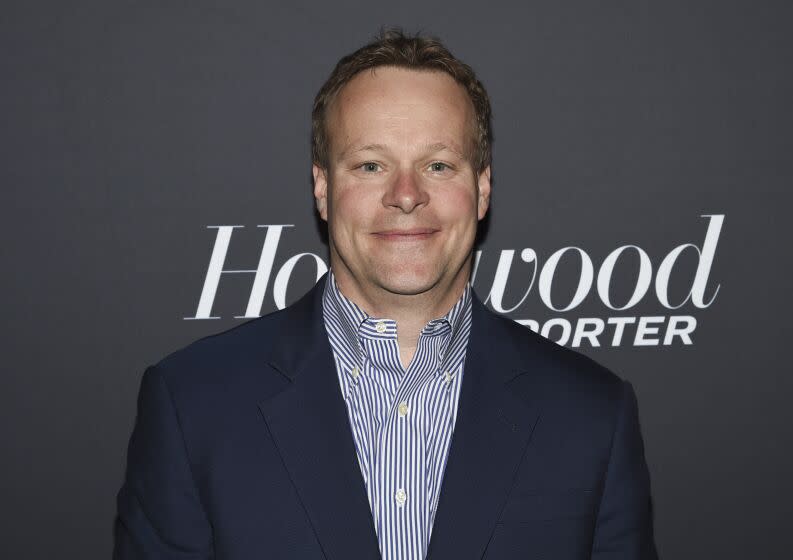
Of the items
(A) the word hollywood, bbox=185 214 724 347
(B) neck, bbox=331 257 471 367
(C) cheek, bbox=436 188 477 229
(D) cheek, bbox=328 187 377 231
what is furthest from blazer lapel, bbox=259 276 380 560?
(A) the word hollywood, bbox=185 214 724 347

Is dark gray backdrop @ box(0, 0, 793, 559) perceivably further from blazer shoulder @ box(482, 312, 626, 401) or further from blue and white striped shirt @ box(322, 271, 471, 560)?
blue and white striped shirt @ box(322, 271, 471, 560)

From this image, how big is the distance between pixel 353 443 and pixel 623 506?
Result: 0.61 meters

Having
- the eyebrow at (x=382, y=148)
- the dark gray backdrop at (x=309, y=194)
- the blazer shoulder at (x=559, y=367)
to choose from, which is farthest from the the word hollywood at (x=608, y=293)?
the eyebrow at (x=382, y=148)

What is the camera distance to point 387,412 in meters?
1.52

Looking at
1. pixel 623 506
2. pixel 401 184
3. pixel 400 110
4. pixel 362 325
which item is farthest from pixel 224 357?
pixel 623 506

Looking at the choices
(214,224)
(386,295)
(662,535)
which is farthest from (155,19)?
(662,535)

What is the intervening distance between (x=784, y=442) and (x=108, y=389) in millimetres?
2045

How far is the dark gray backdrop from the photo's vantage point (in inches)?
83.0

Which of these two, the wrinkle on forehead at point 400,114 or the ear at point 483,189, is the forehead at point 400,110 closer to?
the wrinkle on forehead at point 400,114

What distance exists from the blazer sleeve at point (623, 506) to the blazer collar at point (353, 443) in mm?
216

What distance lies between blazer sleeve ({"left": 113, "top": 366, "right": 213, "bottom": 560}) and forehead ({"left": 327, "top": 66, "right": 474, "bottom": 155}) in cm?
63

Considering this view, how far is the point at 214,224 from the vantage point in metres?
2.16

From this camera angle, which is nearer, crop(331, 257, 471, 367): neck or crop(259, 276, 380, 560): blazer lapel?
crop(259, 276, 380, 560): blazer lapel

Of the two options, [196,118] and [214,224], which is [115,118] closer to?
[196,118]
